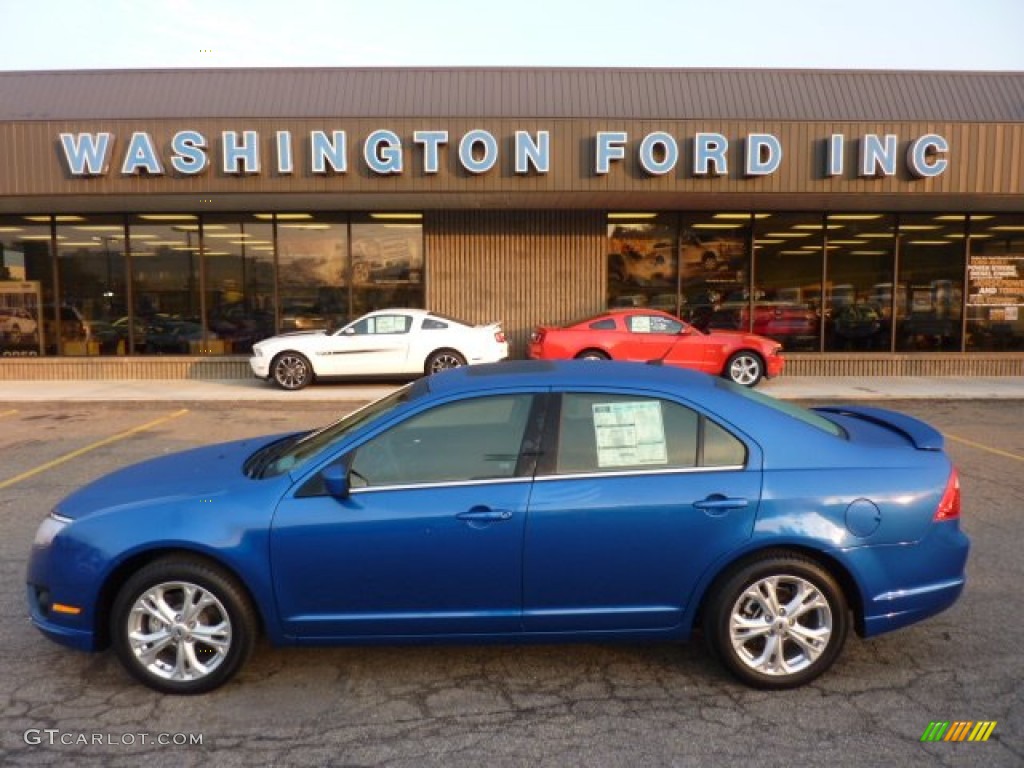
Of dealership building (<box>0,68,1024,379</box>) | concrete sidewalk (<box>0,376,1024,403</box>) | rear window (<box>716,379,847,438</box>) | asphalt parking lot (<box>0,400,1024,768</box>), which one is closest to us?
asphalt parking lot (<box>0,400,1024,768</box>)

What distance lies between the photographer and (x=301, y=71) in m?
17.3

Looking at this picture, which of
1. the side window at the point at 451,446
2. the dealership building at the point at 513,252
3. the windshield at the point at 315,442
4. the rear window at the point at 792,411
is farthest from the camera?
the dealership building at the point at 513,252

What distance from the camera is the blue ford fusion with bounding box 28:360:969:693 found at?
145 inches

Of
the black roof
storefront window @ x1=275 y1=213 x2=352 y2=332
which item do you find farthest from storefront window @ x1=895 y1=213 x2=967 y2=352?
storefront window @ x1=275 y1=213 x2=352 y2=332

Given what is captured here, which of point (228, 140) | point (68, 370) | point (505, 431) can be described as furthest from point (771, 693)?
point (68, 370)

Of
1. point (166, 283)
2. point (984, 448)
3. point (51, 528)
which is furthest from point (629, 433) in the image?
point (166, 283)

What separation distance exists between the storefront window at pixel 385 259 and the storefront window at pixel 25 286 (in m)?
6.10

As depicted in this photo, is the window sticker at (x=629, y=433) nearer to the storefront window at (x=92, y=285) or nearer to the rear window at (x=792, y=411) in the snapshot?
the rear window at (x=792, y=411)

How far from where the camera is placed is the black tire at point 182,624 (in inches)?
146

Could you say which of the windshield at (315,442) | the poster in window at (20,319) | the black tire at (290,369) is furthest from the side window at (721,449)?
the poster in window at (20,319)

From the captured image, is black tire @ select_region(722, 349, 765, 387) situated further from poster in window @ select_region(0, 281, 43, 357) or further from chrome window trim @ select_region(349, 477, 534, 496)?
poster in window @ select_region(0, 281, 43, 357)

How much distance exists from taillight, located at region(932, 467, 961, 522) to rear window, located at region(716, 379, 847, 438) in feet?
1.70

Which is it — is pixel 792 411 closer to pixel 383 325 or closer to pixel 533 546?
pixel 533 546

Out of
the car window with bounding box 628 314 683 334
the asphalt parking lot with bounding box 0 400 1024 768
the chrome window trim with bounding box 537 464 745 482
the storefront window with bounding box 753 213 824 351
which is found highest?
the storefront window with bounding box 753 213 824 351
